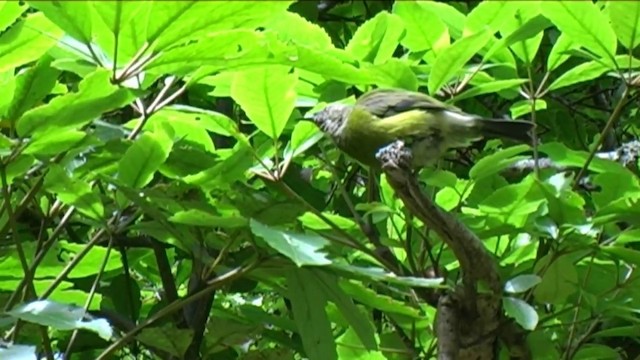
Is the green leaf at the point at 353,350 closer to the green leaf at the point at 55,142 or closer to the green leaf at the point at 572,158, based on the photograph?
the green leaf at the point at 572,158

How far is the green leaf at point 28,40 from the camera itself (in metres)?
0.65

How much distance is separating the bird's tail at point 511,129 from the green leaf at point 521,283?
23 cm

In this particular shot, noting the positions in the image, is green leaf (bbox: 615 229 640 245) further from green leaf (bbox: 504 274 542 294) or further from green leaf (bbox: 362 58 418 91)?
green leaf (bbox: 362 58 418 91)

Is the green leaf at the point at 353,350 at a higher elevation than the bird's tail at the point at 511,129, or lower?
lower

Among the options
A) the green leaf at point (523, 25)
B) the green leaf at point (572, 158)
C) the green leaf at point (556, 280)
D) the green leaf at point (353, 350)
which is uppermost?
the green leaf at point (523, 25)

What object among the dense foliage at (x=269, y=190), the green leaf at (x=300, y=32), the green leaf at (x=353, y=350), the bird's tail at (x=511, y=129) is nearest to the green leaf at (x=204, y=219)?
the dense foliage at (x=269, y=190)

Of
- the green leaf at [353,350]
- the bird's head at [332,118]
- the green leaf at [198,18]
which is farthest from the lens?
the green leaf at [353,350]

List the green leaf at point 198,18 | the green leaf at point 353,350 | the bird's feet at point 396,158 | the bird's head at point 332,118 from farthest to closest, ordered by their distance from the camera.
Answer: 1. the green leaf at point 353,350
2. the bird's head at point 332,118
3. the bird's feet at point 396,158
4. the green leaf at point 198,18

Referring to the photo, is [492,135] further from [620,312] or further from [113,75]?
[113,75]

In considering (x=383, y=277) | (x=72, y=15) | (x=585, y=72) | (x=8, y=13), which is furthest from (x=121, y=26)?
(x=585, y=72)

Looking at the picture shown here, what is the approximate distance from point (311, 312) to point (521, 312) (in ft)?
0.54

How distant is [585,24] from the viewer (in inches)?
27.2

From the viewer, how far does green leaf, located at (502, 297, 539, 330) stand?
0.73m

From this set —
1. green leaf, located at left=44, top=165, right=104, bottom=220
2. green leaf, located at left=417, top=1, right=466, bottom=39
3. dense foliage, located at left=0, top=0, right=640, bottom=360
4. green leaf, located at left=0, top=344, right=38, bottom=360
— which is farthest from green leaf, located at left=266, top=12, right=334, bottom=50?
green leaf, located at left=0, top=344, right=38, bottom=360
